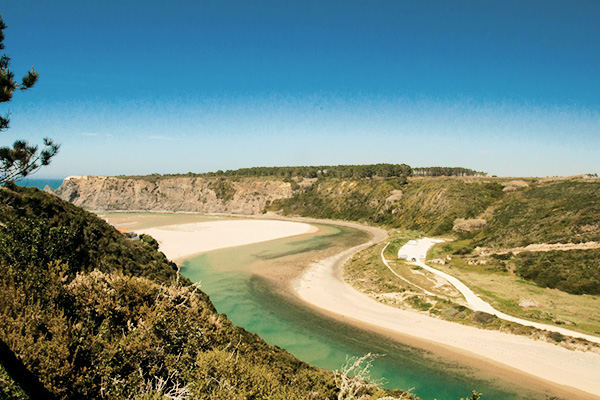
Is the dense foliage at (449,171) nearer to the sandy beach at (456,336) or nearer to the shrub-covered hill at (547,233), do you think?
the shrub-covered hill at (547,233)

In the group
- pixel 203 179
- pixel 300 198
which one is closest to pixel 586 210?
pixel 300 198

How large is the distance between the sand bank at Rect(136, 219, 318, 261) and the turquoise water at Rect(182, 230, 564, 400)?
61.0 feet

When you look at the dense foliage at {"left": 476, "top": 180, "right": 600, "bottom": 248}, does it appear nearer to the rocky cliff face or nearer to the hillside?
the hillside

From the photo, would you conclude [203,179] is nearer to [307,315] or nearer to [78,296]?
[307,315]

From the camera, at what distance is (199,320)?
36.2 ft

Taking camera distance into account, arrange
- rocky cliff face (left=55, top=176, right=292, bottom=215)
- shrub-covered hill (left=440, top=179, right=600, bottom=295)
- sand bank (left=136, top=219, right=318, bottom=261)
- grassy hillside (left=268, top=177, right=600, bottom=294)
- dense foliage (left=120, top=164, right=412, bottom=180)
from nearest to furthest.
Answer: shrub-covered hill (left=440, top=179, right=600, bottom=295) → grassy hillside (left=268, top=177, right=600, bottom=294) → sand bank (left=136, top=219, right=318, bottom=261) → rocky cliff face (left=55, top=176, right=292, bottom=215) → dense foliage (left=120, top=164, right=412, bottom=180)

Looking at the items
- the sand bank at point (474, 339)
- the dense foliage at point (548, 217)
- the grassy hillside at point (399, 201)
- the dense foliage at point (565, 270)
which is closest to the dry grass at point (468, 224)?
the grassy hillside at point (399, 201)

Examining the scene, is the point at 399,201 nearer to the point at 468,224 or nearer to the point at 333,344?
the point at 468,224

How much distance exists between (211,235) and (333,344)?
5149 cm

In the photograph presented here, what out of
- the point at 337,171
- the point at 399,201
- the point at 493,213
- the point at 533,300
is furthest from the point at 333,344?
the point at 337,171

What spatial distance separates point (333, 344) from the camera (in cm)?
2491

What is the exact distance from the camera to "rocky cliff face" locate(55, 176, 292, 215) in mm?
122125

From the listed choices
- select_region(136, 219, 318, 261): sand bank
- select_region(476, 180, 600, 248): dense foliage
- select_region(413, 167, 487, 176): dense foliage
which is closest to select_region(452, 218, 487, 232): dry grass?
select_region(476, 180, 600, 248): dense foliage

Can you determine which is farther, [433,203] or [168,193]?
[168,193]
